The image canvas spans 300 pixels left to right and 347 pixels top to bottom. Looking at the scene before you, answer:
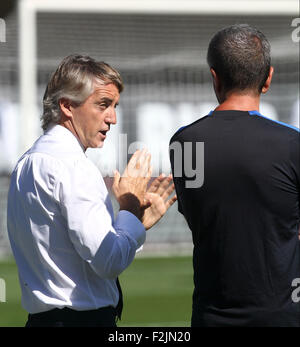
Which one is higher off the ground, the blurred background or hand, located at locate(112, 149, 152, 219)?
the blurred background

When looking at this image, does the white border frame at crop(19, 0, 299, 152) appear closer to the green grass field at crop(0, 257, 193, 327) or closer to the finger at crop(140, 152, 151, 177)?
the green grass field at crop(0, 257, 193, 327)

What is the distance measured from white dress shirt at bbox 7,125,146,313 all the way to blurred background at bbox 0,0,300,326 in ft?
26.6

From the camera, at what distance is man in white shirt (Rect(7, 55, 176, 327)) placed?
2180mm

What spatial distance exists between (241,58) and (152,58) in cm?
991

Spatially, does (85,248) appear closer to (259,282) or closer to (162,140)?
(259,282)

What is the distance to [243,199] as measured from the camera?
6.91 feet

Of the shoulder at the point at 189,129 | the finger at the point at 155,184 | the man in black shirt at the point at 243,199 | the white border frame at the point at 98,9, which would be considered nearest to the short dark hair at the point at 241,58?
the man in black shirt at the point at 243,199

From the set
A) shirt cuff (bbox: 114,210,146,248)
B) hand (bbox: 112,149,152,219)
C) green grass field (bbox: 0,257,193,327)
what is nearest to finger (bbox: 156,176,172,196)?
hand (bbox: 112,149,152,219)

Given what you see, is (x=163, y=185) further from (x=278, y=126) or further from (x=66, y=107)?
(x=278, y=126)

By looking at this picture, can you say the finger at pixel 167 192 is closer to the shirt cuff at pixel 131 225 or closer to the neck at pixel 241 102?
the shirt cuff at pixel 131 225

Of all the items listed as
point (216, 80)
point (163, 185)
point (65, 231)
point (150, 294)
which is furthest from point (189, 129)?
point (150, 294)

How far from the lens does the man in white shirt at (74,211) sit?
2180mm

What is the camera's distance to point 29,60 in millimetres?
9883
